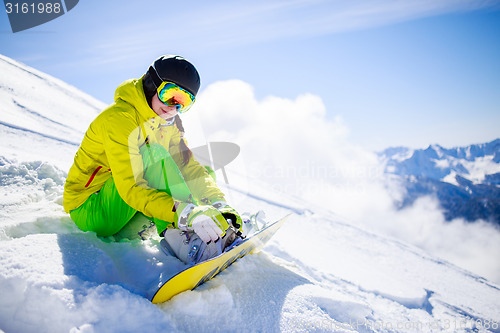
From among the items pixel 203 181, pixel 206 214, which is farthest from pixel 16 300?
pixel 203 181

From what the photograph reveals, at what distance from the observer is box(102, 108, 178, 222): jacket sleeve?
5.99 ft

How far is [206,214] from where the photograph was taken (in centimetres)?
182

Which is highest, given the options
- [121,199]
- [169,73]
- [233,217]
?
[169,73]

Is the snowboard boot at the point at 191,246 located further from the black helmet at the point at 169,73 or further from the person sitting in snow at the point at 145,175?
the black helmet at the point at 169,73

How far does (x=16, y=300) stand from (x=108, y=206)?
2.99 ft

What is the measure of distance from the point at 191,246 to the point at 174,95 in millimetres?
1253

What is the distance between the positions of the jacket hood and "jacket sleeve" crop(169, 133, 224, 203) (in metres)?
0.62

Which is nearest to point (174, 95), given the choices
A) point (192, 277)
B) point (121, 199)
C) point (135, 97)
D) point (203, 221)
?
point (135, 97)

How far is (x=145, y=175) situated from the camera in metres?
2.02

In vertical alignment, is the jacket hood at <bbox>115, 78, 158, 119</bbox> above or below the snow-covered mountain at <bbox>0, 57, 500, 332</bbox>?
above

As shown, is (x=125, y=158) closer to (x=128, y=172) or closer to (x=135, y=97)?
(x=128, y=172)

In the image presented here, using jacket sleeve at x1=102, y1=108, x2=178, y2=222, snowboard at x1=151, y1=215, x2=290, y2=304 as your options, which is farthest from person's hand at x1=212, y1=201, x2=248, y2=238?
jacket sleeve at x1=102, y1=108, x2=178, y2=222

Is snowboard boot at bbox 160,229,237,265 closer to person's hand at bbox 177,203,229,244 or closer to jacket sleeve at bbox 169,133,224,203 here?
person's hand at bbox 177,203,229,244

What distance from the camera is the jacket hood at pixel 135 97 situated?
2.07 m
